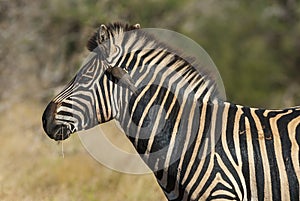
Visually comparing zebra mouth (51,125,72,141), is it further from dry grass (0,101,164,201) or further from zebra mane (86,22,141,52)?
dry grass (0,101,164,201)

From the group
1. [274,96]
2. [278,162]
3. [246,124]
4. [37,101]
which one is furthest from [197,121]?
[274,96]

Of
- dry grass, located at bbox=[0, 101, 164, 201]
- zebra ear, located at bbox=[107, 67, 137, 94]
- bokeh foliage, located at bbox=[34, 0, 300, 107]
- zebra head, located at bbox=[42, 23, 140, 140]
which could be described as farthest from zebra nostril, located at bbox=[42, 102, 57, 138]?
bokeh foliage, located at bbox=[34, 0, 300, 107]

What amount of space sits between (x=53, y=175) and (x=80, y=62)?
507 cm

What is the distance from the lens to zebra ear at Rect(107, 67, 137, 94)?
17.7 feet

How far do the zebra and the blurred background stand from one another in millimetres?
1862

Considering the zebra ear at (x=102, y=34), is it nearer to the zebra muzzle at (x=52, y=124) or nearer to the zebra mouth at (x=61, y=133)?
the zebra muzzle at (x=52, y=124)

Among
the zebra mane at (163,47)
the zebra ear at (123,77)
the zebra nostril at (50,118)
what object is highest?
the zebra mane at (163,47)

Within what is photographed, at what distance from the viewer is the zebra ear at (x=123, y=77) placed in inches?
213

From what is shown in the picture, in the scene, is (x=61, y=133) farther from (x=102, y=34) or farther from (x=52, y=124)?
(x=102, y=34)

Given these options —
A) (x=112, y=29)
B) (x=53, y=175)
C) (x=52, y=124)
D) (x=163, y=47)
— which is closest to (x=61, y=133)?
(x=52, y=124)

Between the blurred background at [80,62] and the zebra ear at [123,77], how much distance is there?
1976 millimetres

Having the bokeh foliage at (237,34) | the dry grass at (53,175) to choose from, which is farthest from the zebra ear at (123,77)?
the bokeh foliage at (237,34)

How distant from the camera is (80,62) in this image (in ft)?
46.8

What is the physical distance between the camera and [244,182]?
5.07 metres
